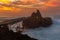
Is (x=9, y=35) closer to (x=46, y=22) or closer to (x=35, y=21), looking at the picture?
(x=35, y=21)

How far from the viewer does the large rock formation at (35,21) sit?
5.33 meters

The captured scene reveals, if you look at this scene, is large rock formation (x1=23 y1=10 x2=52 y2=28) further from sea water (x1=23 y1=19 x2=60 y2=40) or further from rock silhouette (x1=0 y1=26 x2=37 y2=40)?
rock silhouette (x1=0 y1=26 x2=37 y2=40)

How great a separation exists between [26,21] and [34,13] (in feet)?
0.90

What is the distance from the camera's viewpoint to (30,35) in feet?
17.6

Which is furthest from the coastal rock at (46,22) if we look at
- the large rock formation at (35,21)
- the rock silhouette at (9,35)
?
the rock silhouette at (9,35)

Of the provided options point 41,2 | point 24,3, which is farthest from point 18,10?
point 41,2

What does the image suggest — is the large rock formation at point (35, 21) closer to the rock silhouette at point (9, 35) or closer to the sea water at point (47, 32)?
the sea water at point (47, 32)

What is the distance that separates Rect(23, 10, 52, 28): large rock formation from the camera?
17.5 ft

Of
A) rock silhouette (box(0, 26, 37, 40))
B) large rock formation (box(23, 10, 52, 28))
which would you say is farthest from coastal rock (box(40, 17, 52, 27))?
rock silhouette (box(0, 26, 37, 40))

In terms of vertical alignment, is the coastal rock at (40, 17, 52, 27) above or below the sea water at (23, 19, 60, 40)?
above

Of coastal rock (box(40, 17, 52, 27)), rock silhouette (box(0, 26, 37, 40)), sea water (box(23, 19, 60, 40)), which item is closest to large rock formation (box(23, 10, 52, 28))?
coastal rock (box(40, 17, 52, 27))

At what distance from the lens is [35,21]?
5.38 metres

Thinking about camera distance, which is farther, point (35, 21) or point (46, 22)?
point (35, 21)

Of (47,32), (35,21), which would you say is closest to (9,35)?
(35,21)
